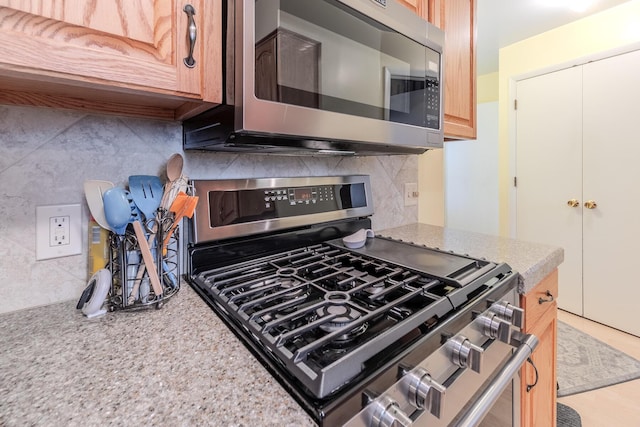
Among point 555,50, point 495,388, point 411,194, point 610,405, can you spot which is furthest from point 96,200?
point 555,50

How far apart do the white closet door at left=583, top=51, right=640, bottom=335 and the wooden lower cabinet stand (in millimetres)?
1670

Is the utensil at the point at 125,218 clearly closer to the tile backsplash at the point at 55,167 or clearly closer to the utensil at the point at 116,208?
the utensil at the point at 116,208

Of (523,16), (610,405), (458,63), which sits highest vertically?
(523,16)

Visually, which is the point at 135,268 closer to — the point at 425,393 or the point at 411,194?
the point at 425,393

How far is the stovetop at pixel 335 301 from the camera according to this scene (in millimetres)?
431

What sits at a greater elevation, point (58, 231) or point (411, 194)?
point (411, 194)

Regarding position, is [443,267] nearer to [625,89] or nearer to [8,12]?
[8,12]

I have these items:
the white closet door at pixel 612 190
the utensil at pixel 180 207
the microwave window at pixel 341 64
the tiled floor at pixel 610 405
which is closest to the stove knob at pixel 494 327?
the microwave window at pixel 341 64

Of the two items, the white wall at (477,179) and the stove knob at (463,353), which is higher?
the white wall at (477,179)

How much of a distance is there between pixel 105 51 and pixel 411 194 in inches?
51.8

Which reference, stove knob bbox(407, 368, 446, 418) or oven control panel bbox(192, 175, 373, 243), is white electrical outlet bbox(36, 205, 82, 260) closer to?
oven control panel bbox(192, 175, 373, 243)

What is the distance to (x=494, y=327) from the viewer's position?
653 mm

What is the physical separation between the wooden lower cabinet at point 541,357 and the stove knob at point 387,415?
659mm

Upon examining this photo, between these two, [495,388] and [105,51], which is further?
[495,388]
